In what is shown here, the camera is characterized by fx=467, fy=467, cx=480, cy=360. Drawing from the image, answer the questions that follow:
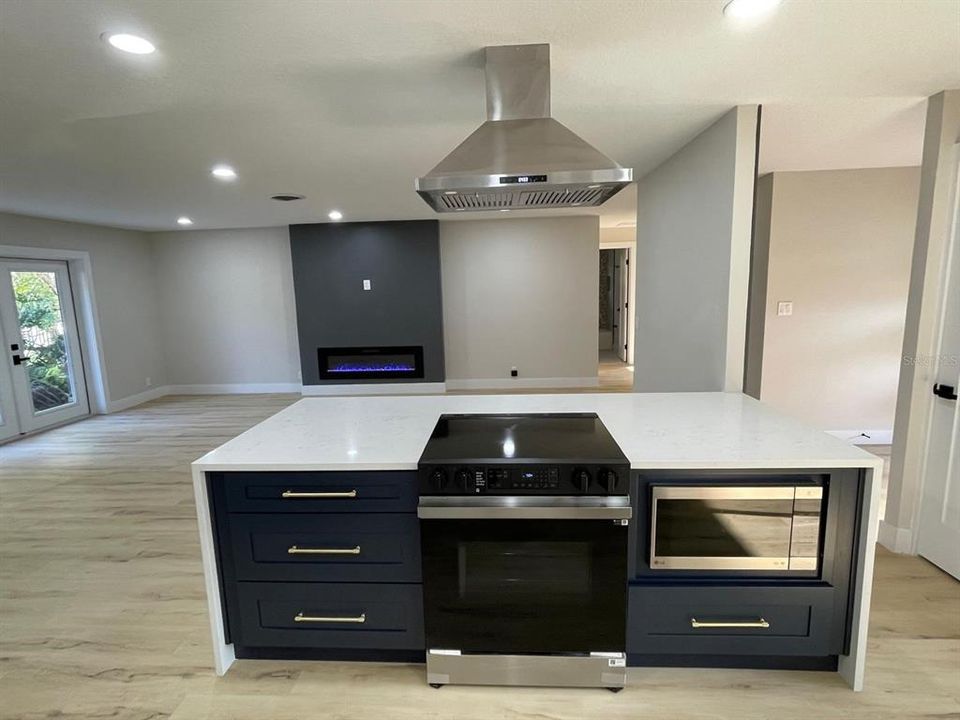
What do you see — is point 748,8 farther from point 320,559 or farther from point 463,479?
point 320,559

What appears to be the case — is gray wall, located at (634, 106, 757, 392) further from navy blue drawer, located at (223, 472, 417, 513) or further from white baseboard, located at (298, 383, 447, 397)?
white baseboard, located at (298, 383, 447, 397)

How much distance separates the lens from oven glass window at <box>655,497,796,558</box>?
161 cm

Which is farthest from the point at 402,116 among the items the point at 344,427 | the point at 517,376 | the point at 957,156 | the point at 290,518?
the point at 517,376

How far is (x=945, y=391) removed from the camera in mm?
2293

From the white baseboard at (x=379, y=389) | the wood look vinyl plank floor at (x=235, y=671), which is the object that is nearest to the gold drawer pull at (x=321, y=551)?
the wood look vinyl plank floor at (x=235, y=671)

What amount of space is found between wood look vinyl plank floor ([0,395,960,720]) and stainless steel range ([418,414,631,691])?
0.12 metres

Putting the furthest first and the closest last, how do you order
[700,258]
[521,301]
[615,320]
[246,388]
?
[615,320] < [246,388] < [521,301] < [700,258]

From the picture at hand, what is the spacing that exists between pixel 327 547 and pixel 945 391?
9.70ft

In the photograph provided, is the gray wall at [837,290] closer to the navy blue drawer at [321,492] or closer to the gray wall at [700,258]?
the gray wall at [700,258]

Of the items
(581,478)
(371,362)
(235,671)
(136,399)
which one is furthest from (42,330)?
(581,478)

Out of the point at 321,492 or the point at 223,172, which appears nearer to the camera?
the point at 321,492

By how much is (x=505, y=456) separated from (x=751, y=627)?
42.4 inches

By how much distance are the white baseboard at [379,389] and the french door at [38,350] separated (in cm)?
275

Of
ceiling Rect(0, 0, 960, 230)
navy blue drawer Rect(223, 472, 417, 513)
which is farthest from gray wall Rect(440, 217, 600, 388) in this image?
navy blue drawer Rect(223, 472, 417, 513)
